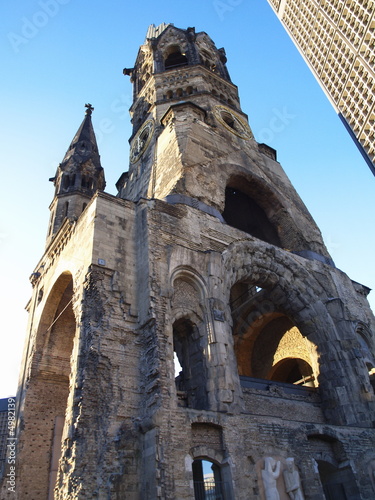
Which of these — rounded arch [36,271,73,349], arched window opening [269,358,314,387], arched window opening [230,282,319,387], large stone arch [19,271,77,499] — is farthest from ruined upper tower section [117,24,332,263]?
large stone arch [19,271,77,499]

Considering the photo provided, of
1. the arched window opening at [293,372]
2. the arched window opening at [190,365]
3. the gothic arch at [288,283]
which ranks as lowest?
the arched window opening at [190,365]

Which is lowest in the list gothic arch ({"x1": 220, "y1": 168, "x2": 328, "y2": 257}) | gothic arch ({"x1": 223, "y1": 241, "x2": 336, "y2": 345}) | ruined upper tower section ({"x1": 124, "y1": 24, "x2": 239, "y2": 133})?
gothic arch ({"x1": 223, "y1": 241, "x2": 336, "y2": 345})

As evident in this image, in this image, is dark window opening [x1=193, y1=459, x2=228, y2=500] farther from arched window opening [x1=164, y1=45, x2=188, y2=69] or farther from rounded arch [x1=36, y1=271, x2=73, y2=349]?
arched window opening [x1=164, y1=45, x2=188, y2=69]

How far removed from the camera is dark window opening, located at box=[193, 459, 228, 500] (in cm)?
867

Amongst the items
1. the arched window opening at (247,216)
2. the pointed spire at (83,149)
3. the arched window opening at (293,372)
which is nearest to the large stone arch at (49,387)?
the arched window opening at (293,372)

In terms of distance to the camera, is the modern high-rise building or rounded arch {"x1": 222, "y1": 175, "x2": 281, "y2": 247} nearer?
the modern high-rise building

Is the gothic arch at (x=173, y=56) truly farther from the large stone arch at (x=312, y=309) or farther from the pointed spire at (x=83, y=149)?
the large stone arch at (x=312, y=309)

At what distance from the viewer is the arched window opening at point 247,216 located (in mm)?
18773

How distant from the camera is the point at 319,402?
42.6ft

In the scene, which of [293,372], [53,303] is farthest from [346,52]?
[293,372]

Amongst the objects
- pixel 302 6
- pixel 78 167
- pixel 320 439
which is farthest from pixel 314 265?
pixel 78 167

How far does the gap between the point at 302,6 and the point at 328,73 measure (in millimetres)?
2251

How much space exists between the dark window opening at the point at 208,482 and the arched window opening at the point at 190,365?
4.16ft

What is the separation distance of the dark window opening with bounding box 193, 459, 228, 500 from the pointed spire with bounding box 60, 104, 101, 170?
50.8 feet
